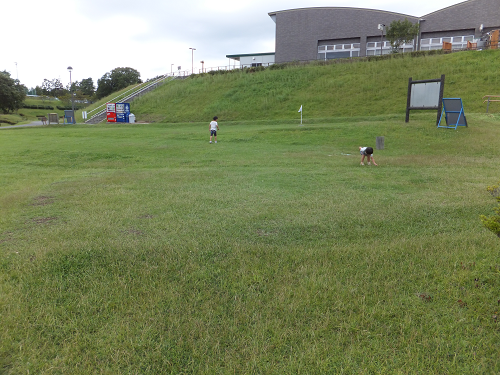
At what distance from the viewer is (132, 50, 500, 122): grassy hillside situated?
91.0 ft

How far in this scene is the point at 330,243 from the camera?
14.5 feet

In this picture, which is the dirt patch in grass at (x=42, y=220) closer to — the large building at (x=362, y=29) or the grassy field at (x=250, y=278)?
the grassy field at (x=250, y=278)

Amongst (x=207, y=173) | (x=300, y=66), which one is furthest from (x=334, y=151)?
(x=300, y=66)

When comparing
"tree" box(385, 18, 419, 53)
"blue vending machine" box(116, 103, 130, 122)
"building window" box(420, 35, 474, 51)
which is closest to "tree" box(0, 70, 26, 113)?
"blue vending machine" box(116, 103, 130, 122)

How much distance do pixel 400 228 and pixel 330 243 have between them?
1239 millimetres

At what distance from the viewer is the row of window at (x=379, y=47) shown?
154 ft

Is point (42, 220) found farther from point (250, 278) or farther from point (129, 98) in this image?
point (129, 98)

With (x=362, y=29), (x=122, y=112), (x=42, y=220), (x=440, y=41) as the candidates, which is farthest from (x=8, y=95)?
(x=440, y=41)

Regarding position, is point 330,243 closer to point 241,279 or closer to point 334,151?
point 241,279

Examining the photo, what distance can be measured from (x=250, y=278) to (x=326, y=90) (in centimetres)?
3177

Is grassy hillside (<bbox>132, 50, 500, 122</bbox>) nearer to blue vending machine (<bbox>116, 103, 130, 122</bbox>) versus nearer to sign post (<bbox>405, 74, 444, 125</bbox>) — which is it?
blue vending machine (<bbox>116, 103, 130, 122</bbox>)

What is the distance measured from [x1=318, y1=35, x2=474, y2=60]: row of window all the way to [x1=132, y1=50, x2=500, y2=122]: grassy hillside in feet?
46.0

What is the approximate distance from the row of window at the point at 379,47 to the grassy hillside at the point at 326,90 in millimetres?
14027

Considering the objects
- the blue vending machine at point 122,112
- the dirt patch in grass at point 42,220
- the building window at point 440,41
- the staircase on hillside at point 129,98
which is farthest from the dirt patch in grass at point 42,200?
the building window at point 440,41
